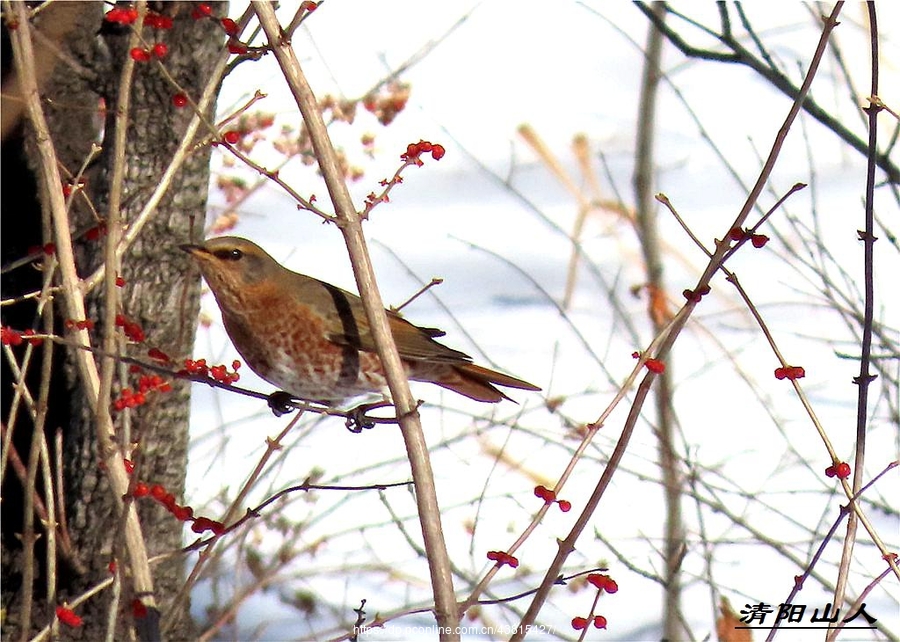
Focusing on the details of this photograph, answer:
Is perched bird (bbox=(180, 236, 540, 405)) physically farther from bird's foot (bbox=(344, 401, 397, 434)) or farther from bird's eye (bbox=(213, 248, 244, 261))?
bird's foot (bbox=(344, 401, 397, 434))

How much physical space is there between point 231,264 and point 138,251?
1.08 ft

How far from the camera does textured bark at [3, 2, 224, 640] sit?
319cm

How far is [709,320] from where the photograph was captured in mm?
5918

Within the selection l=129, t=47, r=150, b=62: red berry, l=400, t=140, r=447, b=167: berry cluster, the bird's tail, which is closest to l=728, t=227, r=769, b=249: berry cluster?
l=400, t=140, r=447, b=167: berry cluster

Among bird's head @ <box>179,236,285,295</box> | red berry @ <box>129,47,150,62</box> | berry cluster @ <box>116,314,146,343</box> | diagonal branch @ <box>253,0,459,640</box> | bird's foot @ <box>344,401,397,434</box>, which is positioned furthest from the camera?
bird's head @ <box>179,236,285,295</box>

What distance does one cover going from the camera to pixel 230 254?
119 inches

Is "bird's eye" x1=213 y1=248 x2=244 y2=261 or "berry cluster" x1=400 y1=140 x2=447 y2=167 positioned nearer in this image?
"berry cluster" x1=400 y1=140 x2=447 y2=167

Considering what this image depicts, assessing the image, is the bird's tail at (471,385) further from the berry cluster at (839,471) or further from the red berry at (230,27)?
the red berry at (230,27)

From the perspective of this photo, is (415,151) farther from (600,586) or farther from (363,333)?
(363,333)

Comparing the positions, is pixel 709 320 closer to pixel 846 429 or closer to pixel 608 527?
pixel 846 429

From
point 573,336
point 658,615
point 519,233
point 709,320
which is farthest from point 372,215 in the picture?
point 658,615

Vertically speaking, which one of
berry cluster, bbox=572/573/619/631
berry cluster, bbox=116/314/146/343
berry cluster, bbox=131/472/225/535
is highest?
berry cluster, bbox=116/314/146/343

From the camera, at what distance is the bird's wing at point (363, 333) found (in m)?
3.04

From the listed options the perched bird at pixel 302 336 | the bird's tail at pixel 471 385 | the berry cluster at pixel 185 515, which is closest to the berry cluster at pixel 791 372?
the berry cluster at pixel 185 515
